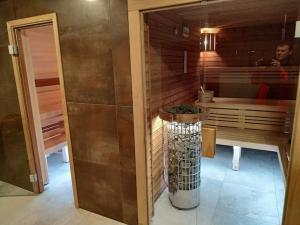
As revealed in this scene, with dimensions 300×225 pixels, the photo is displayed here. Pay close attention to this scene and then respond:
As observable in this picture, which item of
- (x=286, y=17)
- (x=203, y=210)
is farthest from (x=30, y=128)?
(x=286, y=17)

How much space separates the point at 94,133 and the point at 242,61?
112 inches

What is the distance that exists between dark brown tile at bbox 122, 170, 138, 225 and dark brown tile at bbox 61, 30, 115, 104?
0.69 meters

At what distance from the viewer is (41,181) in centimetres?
265

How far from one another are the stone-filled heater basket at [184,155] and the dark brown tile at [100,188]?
1.89 feet

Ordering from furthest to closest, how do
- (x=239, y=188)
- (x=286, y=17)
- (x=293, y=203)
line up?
(x=286, y=17) → (x=239, y=188) → (x=293, y=203)

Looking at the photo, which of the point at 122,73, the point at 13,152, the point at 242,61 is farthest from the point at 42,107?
the point at 242,61

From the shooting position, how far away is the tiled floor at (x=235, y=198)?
214cm

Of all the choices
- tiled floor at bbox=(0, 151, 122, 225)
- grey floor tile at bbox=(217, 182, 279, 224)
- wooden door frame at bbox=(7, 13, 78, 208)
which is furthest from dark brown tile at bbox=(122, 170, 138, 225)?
grey floor tile at bbox=(217, 182, 279, 224)

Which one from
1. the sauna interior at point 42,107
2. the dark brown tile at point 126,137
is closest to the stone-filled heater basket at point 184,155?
the dark brown tile at point 126,137

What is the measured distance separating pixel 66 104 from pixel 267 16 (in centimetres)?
260

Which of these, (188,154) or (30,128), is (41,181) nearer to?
(30,128)

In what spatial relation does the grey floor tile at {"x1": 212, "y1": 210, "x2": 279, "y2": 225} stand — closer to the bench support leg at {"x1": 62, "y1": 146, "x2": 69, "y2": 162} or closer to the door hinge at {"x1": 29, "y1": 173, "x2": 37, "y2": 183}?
the door hinge at {"x1": 29, "y1": 173, "x2": 37, "y2": 183}

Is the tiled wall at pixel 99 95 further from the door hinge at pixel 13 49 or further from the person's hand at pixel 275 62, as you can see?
the person's hand at pixel 275 62

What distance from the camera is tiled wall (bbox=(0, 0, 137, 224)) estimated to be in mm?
1702
